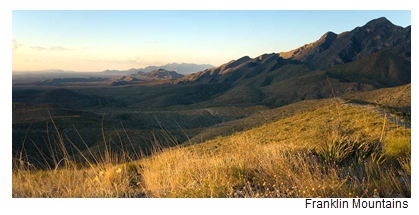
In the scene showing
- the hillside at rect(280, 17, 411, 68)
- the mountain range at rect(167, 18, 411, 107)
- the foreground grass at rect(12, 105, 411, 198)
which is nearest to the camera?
the foreground grass at rect(12, 105, 411, 198)

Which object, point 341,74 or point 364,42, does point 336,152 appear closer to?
point 341,74

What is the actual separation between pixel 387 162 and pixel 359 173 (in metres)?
0.90

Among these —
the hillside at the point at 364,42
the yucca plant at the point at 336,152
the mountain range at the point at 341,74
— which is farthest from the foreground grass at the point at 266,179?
the hillside at the point at 364,42

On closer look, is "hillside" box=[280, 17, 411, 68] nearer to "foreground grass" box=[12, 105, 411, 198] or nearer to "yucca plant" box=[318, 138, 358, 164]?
"yucca plant" box=[318, 138, 358, 164]

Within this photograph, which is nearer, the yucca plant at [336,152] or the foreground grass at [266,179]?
the foreground grass at [266,179]

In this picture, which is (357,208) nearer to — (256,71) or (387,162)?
(387,162)

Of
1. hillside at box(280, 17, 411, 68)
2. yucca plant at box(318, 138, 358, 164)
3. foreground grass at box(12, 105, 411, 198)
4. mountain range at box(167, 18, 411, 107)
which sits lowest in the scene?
foreground grass at box(12, 105, 411, 198)

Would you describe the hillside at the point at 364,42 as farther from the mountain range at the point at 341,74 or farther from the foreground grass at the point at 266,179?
the foreground grass at the point at 266,179

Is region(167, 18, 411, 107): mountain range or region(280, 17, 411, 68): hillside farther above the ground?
region(280, 17, 411, 68): hillside

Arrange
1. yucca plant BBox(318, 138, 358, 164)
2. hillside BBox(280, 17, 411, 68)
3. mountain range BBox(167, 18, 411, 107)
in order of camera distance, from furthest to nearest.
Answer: hillside BBox(280, 17, 411, 68), mountain range BBox(167, 18, 411, 107), yucca plant BBox(318, 138, 358, 164)

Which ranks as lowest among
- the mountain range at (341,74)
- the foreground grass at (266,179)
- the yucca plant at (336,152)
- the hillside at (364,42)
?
the foreground grass at (266,179)

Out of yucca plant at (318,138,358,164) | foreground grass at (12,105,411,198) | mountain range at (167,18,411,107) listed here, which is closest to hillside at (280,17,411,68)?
mountain range at (167,18,411,107)

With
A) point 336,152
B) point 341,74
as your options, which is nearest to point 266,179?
point 336,152

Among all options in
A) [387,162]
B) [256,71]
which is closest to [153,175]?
[387,162]
